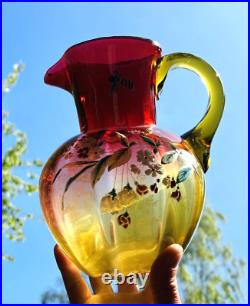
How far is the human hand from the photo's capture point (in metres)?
1.11

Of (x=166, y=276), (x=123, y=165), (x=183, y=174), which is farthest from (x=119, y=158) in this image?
(x=166, y=276)

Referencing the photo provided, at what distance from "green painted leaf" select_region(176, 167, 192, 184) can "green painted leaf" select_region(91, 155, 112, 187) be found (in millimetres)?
159

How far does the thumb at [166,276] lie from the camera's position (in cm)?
110

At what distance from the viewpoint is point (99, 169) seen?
45.8 inches

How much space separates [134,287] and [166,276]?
0.17 m

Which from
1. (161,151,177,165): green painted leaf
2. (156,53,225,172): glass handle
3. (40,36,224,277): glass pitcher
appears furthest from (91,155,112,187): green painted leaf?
(156,53,225,172): glass handle

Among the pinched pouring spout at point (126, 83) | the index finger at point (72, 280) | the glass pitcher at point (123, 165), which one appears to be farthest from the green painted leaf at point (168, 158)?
the index finger at point (72, 280)

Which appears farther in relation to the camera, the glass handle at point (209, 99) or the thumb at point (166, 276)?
the glass handle at point (209, 99)

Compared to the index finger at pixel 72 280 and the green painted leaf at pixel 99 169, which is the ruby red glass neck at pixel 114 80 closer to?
the green painted leaf at pixel 99 169

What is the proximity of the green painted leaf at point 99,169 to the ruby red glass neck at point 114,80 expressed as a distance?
0.10 m

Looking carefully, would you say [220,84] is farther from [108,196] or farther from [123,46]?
[108,196]

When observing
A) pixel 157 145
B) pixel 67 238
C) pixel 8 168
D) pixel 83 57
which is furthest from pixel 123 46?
pixel 8 168

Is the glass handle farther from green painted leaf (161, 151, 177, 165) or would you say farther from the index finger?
the index finger

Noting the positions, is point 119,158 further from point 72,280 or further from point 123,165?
point 72,280
